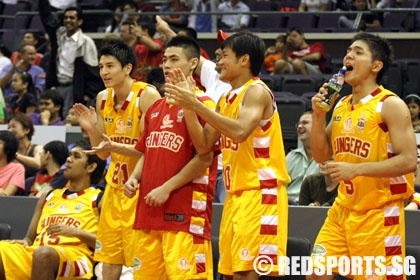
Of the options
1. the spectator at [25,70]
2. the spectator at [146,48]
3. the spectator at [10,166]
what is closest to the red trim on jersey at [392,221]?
the spectator at [10,166]

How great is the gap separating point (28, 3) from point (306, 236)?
1211 cm

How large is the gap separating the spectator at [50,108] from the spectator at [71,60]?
0.43 meters

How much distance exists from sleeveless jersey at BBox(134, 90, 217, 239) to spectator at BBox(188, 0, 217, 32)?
32.1 feet

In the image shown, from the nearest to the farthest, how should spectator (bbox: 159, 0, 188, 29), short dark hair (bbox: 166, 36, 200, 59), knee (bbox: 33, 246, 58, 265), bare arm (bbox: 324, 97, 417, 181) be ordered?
bare arm (bbox: 324, 97, 417, 181) → short dark hair (bbox: 166, 36, 200, 59) → knee (bbox: 33, 246, 58, 265) → spectator (bbox: 159, 0, 188, 29)

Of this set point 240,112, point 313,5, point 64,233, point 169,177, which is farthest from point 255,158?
point 313,5

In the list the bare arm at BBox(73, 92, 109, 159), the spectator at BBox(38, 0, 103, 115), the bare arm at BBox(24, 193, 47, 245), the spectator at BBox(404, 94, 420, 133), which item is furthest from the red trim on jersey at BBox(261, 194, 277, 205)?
the spectator at BBox(38, 0, 103, 115)

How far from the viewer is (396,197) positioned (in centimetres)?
588

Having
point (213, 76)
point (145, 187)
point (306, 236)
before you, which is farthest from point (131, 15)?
point (145, 187)

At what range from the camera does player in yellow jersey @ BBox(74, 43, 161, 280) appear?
22.8ft

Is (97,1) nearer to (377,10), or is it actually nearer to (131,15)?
(131,15)

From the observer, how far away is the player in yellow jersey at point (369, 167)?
5.74 m

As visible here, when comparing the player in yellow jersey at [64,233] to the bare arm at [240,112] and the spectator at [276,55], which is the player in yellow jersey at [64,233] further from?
the spectator at [276,55]

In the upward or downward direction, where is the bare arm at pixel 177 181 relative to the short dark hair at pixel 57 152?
downward

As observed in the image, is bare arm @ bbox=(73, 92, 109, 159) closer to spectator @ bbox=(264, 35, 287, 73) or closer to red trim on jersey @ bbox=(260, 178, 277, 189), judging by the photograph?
red trim on jersey @ bbox=(260, 178, 277, 189)
